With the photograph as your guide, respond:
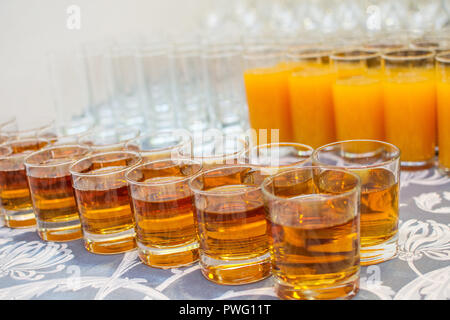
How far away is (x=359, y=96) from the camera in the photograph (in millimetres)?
1099

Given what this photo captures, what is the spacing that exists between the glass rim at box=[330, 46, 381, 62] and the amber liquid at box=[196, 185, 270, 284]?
0.55m

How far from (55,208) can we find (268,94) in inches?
22.2

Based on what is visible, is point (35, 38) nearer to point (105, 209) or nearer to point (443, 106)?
point (105, 209)

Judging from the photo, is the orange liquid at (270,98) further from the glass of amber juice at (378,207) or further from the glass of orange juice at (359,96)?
the glass of amber juice at (378,207)

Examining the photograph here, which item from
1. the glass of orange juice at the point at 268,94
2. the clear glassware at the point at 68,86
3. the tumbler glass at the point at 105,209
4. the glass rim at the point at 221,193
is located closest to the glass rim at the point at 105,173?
the tumbler glass at the point at 105,209

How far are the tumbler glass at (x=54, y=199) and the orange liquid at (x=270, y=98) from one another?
19.1 inches

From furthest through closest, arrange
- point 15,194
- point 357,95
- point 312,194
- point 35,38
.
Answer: point 35,38 → point 357,95 → point 15,194 → point 312,194

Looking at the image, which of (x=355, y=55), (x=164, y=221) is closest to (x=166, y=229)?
(x=164, y=221)

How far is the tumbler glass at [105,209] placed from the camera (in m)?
0.81

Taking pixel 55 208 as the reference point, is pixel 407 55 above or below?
above

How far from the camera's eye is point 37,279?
79 centimetres

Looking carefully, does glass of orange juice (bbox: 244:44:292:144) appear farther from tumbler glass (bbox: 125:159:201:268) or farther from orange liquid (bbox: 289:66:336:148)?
tumbler glass (bbox: 125:159:201:268)

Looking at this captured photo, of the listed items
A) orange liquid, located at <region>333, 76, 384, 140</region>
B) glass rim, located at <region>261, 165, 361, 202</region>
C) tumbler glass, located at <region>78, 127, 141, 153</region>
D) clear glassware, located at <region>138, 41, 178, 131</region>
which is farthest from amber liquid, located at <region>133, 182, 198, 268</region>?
clear glassware, located at <region>138, 41, 178, 131</region>

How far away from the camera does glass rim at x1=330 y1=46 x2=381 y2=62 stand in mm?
1142
